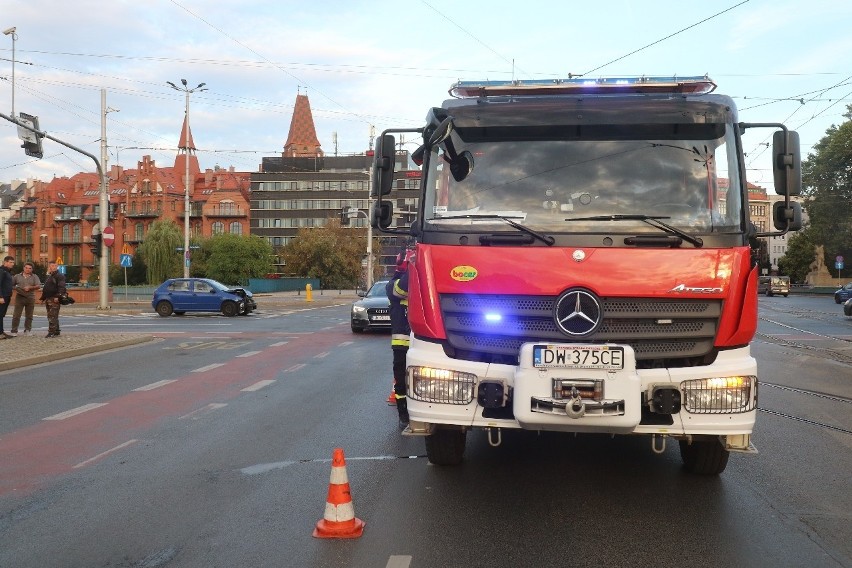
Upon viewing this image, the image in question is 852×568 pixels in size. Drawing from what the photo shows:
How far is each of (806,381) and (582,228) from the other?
8701mm

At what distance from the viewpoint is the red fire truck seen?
496 cm

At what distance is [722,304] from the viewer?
5098mm

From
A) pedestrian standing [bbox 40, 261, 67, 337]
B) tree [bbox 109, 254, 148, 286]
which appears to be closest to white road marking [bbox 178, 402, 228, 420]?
pedestrian standing [bbox 40, 261, 67, 337]

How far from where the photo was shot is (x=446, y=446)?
6.16 metres

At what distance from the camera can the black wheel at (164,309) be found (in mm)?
32562

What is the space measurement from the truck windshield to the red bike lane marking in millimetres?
3677

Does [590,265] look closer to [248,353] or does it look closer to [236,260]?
[248,353]

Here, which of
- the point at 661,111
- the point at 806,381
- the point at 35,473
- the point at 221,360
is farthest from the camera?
the point at 221,360

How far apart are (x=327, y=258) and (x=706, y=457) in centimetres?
7936

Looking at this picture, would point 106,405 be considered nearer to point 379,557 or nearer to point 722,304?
point 379,557

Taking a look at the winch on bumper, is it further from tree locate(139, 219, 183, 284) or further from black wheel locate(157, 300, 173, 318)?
tree locate(139, 219, 183, 284)

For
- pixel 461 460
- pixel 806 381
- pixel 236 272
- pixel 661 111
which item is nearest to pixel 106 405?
pixel 461 460

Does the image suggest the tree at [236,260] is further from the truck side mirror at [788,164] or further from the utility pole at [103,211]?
the truck side mirror at [788,164]

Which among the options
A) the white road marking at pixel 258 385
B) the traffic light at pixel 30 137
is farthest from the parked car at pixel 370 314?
the traffic light at pixel 30 137
